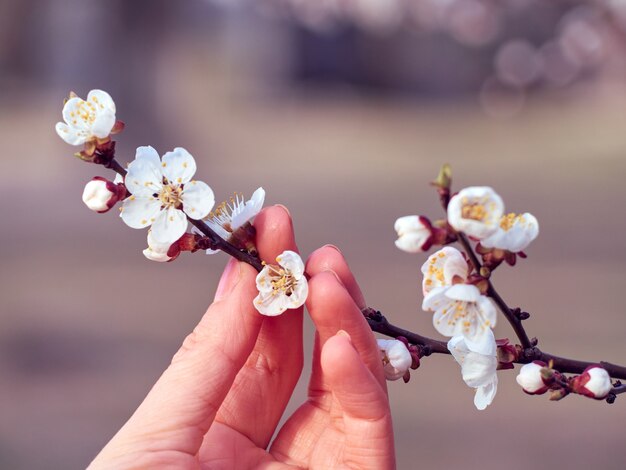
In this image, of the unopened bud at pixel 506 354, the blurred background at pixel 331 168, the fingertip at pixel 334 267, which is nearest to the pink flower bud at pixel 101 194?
the fingertip at pixel 334 267

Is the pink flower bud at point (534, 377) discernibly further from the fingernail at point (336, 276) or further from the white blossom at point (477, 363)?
the fingernail at point (336, 276)

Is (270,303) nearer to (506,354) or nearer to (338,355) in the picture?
(338,355)

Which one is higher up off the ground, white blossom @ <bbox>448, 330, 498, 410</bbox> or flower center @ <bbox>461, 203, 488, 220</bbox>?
flower center @ <bbox>461, 203, 488, 220</bbox>

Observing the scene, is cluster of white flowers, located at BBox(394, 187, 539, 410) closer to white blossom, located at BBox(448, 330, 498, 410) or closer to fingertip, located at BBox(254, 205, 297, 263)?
white blossom, located at BBox(448, 330, 498, 410)

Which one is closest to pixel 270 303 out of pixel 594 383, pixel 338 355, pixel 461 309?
pixel 338 355

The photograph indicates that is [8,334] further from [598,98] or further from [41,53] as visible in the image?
[598,98]

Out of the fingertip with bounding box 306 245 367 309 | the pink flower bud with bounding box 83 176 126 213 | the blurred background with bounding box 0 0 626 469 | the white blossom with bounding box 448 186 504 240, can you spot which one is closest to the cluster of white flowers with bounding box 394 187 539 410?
the white blossom with bounding box 448 186 504 240
